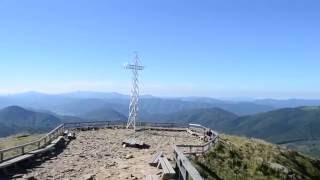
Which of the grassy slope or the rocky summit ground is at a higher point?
the rocky summit ground

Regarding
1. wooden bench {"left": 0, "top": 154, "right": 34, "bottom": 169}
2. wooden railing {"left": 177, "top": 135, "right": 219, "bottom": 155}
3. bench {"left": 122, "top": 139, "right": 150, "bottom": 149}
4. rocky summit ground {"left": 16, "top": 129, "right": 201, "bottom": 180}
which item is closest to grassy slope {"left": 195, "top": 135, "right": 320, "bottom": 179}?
wooden railing {"left": 177, "top": 135, "right": 219, "bottom": 155}

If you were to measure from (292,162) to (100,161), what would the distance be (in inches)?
831

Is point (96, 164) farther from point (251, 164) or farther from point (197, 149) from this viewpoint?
point (251, 164)

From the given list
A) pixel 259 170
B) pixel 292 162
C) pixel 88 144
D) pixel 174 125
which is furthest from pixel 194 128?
pixel 259 170

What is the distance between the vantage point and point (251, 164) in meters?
31.5

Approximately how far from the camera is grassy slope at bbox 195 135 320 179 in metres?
27.4

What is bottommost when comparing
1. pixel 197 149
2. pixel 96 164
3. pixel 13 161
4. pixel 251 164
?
pixel 251 164

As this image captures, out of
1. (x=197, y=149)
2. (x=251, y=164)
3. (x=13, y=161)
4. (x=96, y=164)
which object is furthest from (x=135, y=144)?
(x=13, y=161)

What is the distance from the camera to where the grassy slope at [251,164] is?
90.1 ft

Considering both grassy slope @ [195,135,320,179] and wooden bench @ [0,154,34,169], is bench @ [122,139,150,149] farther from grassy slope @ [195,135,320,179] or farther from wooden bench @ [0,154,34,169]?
wooden bench @ [0,154,34,169]

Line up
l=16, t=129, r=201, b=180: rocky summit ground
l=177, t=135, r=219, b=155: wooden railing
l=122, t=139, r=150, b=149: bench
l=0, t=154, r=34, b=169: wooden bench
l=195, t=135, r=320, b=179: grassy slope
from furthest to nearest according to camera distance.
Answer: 1. l=122, t=139, r=150, b=149: bench
2. l=177, t=135, r=219, b=155: wooden railing
3. l=195, t=135, r=320, b=179: grassy slope
4. l=0, t=154, r=34, b=169: wooden bench
5. l=16, t=129, r=201, b=180: rocky summit ground

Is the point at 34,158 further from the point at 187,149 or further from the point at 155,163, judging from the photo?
the point at 187,149

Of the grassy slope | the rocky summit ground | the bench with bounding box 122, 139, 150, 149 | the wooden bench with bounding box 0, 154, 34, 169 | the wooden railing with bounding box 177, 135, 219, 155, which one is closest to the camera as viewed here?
the rocky summit ground

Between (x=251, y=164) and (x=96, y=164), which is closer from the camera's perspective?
(x=96, y=164)
